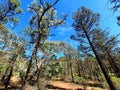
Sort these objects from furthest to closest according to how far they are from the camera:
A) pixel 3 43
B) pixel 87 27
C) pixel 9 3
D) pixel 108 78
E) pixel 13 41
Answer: pixel 13 41 → pixel 3 43 → pixel 9 3 → pixel 87 27 → pixel 108 78

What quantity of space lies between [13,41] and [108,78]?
54.4 ft

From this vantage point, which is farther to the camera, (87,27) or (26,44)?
(26,44)

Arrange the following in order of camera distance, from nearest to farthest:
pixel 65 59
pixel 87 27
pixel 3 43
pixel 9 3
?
pixel 87 27
pixel 9 3
pixel 3 43
pixel 65 59

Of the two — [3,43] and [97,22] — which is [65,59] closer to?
[3,43]

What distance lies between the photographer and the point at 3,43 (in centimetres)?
2188

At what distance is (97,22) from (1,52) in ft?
37.0

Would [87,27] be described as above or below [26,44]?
below

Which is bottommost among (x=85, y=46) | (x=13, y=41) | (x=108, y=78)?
(x=108, y=78)

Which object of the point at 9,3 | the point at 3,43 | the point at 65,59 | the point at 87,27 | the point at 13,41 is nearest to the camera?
the point at 87,27

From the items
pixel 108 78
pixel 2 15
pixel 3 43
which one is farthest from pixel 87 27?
pixel 3 43

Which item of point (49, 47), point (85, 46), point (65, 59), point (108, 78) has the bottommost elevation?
point (108, 78)

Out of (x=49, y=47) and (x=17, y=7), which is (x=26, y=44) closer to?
(x=49, y=47)

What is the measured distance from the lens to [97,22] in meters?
16.5

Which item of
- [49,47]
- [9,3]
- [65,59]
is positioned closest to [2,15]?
[9,3]
